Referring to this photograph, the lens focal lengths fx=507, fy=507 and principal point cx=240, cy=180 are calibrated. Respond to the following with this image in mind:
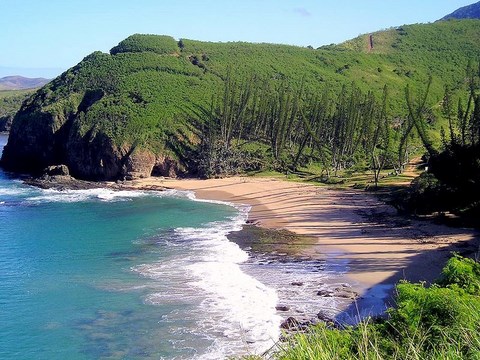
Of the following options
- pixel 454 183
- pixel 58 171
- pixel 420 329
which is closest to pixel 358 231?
pixel 454 183

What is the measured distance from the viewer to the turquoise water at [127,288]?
23078 mm

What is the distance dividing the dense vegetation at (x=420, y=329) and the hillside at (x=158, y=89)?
2290 inches

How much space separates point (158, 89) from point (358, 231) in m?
57.2

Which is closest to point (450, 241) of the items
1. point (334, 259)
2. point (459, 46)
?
point (334, 259)

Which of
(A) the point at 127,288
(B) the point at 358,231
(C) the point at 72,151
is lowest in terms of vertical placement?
(A) the point at 127,288

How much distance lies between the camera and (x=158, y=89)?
89750 millimetres

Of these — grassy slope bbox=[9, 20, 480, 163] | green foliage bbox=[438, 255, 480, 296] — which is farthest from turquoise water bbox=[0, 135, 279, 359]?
grassy slope bbox=[9, 20, 480, 163]

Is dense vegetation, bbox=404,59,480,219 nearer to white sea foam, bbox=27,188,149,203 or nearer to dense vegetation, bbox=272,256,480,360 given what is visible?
dense vegetation, bbox=272,256,480,360

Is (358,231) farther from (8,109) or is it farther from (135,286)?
(8,109)

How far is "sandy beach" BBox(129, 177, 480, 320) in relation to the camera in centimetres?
3094

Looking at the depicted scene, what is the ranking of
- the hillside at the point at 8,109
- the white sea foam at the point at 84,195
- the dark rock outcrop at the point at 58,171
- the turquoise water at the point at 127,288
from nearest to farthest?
the turquoise water at the point at 127,288 → the white sea foam at the point at 84,195 → the dark rock outcrop at the point at 58,171 → the hillside at the point at 8,109

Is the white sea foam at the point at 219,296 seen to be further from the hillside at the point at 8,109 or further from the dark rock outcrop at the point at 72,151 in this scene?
the hillside at the point at 8,109

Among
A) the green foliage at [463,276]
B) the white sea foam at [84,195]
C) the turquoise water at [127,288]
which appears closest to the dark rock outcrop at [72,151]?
the white sea foam at [84,195]

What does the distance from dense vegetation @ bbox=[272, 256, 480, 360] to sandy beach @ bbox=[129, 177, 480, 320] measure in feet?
21.5
